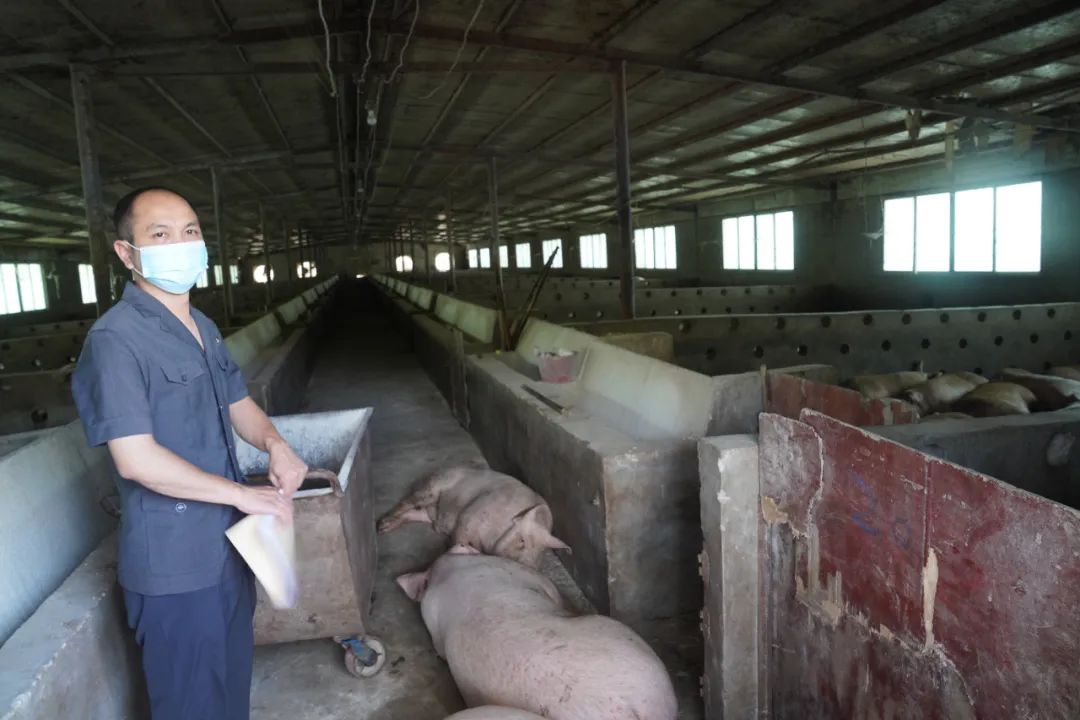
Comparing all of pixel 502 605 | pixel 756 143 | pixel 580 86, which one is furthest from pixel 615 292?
pixel 502 605

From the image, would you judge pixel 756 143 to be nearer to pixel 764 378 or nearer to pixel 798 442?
pixel 764 378

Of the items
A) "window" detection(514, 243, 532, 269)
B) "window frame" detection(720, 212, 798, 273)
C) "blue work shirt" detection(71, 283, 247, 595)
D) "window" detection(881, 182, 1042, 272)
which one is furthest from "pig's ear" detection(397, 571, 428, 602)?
"window" detection(514, 243, 532, 269)

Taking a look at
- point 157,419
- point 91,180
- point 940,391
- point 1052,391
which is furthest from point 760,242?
point 157,419

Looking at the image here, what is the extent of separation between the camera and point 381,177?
18.6m

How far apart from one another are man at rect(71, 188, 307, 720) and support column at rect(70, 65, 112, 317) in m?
6.02

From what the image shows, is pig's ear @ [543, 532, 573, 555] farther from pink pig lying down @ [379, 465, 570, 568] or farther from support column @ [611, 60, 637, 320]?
support column @ [611, 60, 637, 320]

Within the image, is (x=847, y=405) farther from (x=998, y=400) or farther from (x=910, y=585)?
(x=998, y=400)

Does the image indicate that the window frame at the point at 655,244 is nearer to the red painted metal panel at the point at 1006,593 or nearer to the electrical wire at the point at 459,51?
the electrical wire at the point at 459,51

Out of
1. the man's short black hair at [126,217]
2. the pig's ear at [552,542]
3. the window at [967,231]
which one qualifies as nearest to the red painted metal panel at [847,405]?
the pig's ear at [552,542]

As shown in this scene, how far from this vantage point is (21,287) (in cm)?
2034

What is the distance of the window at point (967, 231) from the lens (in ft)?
37.8

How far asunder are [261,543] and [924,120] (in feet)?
33.7

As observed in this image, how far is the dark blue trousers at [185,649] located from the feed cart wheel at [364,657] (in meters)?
1.01

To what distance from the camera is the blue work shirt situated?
1.99 m
